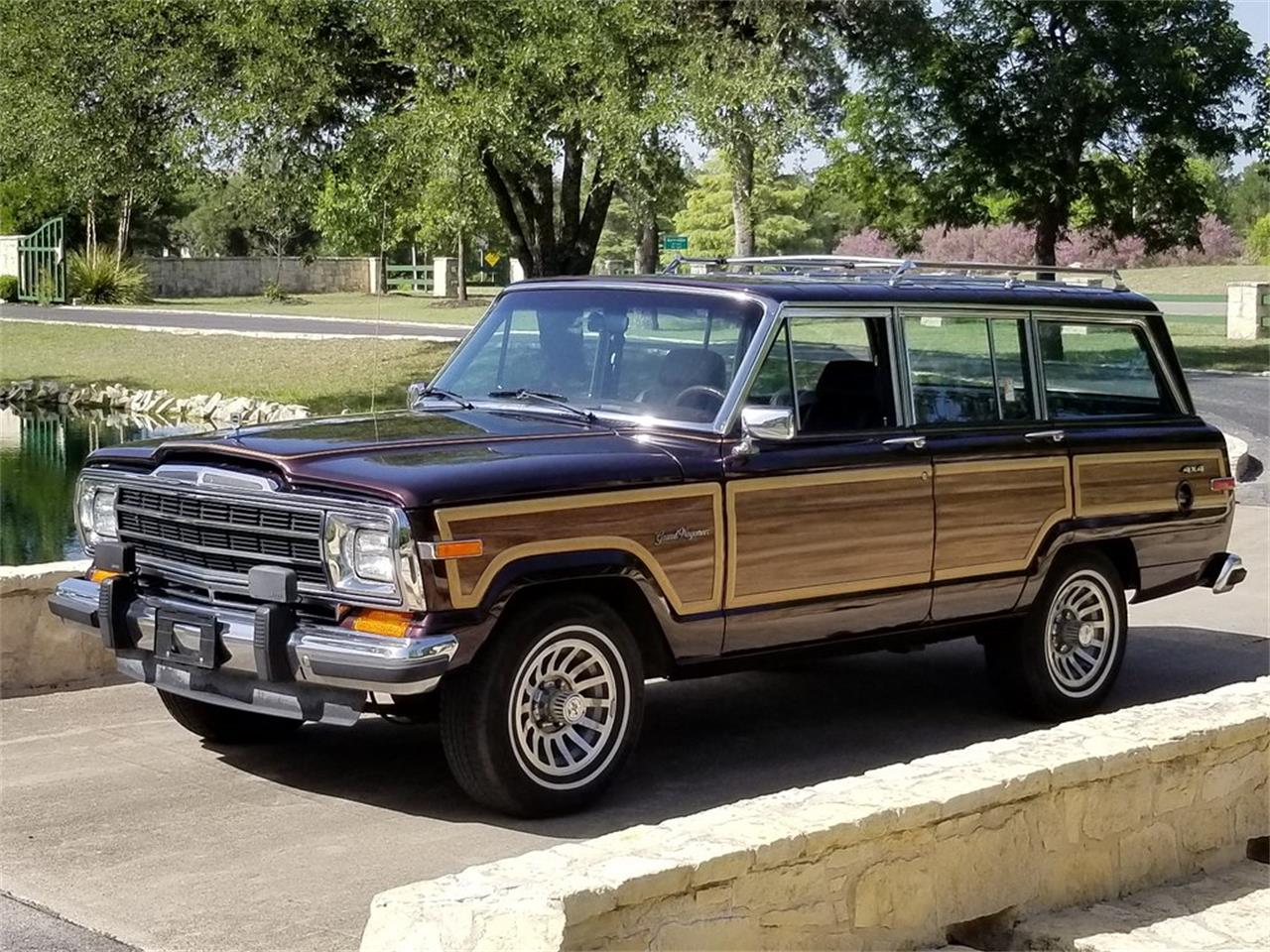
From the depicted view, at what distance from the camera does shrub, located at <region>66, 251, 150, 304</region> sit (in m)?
51.6

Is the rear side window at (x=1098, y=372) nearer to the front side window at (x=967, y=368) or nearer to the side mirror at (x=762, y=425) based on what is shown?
the front side window at (x=967, y=368)

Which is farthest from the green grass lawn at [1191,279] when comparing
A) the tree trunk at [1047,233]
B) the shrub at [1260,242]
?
the tree trunk at [1047,233]

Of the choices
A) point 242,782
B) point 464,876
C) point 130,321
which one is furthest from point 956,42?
point 464,876

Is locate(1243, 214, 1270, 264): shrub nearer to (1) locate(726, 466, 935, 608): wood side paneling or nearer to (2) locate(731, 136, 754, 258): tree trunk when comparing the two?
(2) locate(731, 136, 754, 258): tree trunk

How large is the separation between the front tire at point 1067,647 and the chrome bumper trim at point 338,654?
3.29 m

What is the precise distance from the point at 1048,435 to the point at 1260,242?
212 feet

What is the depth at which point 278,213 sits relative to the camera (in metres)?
26.5

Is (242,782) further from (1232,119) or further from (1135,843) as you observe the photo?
(1232,119)

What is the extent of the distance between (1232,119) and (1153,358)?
26.8m

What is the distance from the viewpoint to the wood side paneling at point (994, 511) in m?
7.92

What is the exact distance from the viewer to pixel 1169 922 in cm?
539

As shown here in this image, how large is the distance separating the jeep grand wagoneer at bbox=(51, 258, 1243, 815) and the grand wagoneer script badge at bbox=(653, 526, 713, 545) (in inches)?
0.5

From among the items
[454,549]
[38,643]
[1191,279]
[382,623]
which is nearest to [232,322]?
[1191,279]

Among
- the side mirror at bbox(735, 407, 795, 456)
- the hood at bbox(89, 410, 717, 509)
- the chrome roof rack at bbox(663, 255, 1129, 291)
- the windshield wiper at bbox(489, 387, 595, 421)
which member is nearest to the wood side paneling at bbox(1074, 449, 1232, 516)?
the chrome roof rack at bbox(663, 255, 1129, 291)
